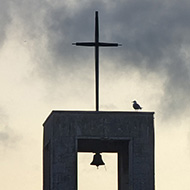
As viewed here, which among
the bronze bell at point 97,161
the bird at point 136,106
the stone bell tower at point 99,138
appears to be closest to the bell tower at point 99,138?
the stone bell tower at point 99,138

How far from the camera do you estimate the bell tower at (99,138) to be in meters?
60.1

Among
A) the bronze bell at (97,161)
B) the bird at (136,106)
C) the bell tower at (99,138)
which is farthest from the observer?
the bronze bell at (97,161)

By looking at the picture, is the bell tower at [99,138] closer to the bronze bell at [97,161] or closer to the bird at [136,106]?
the bird at [136,106]

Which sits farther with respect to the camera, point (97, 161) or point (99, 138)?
point (97, 161)

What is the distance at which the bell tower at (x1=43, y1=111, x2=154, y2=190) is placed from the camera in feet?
197

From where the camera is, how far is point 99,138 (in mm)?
60094

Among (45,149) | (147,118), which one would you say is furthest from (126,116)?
(45,149)

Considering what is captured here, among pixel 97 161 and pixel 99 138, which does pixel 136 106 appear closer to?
pixel 99 138

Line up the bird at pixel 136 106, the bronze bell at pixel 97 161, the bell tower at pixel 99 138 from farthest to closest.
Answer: the bronze bell at pixel 97 161, the bird at pixel 136 106, the bell tower at pixel 99 138

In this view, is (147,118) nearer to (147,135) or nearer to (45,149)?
(147,135)

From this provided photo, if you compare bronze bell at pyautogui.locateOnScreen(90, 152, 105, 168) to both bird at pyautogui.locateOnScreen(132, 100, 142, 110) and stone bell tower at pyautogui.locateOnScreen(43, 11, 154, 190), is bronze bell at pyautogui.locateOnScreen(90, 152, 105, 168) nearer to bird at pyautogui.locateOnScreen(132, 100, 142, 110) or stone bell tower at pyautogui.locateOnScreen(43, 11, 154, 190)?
stone bell tower at pyautogui.locateOnScreen(43, 11, 154, 190)

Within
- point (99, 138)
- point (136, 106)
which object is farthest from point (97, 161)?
point (136, 106)

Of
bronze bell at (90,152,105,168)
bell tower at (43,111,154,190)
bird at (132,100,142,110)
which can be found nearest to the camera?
bell tower at (43,111,154,190)

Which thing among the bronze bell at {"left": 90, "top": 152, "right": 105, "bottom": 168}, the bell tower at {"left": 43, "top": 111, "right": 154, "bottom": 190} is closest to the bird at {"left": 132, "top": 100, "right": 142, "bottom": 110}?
the bell tower at {"left": 43, "top": 111, "right": 154, "bottom": 190}
